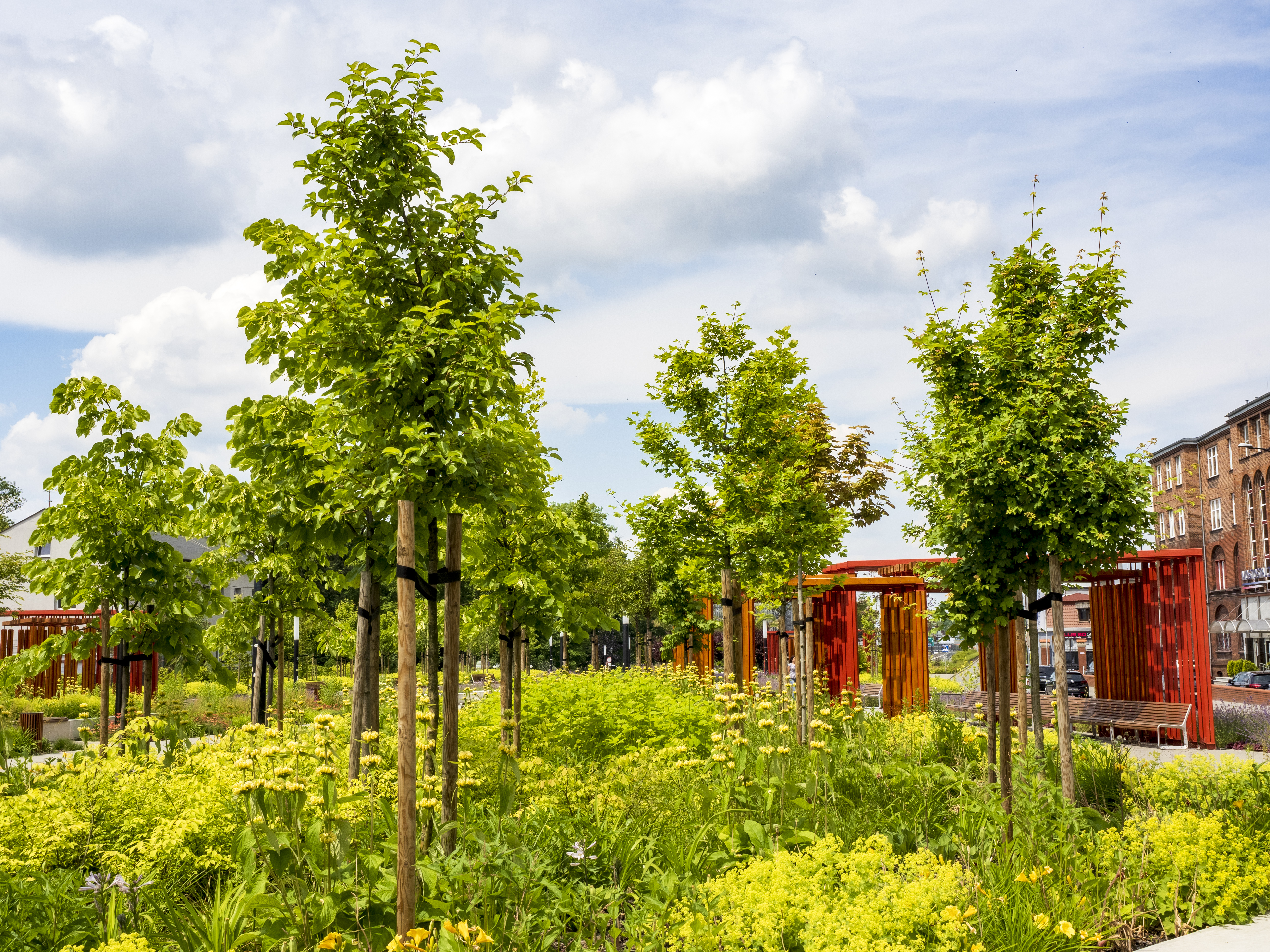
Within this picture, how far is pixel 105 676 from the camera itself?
8219mm

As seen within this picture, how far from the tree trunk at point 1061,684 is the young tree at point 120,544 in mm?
7220

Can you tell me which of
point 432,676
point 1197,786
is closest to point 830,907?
point 432,676

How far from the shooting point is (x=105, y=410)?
822 centimetres

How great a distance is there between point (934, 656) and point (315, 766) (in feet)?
202

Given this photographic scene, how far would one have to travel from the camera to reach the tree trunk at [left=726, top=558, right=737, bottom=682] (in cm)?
1361

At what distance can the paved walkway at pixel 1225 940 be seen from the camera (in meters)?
4.62

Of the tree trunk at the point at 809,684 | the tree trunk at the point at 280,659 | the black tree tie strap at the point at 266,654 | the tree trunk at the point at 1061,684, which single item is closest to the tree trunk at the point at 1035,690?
the tree trunk at the point at 1061,684

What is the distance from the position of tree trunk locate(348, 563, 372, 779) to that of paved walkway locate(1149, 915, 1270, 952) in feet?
16.7

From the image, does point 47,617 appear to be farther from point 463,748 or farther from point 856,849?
point 856,849

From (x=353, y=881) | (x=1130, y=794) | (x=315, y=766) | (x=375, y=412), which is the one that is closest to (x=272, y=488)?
(x=315, y=766)

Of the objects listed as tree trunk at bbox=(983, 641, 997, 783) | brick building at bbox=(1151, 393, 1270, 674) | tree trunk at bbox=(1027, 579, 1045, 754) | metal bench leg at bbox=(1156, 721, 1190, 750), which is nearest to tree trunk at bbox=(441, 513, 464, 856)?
tree trunk at bbox=(983, 641, 997, 783)

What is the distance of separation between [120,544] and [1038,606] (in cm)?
797

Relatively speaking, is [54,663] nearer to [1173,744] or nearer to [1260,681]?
[1173,744]

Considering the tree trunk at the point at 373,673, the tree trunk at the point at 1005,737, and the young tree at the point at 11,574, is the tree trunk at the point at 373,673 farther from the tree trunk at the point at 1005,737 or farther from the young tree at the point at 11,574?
the young tree at the point at 11,574
